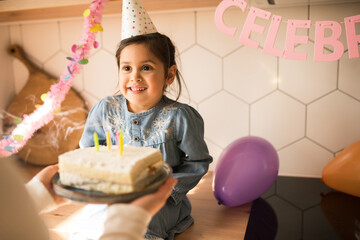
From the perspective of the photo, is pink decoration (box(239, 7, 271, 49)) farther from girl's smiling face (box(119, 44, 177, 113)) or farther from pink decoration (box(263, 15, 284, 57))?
girl's smiling face (box(119, 44, 177, 113))

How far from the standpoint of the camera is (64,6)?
108cm

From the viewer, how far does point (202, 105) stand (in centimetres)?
135

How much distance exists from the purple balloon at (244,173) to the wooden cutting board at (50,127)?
72 cm

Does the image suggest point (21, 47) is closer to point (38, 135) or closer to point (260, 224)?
point (38, 135)

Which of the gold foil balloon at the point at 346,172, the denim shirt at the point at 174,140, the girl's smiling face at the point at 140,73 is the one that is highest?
the girl's smiling face at the point at 140,73

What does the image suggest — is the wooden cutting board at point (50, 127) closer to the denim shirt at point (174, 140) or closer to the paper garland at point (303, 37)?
the denim shirt at point (174, 140)

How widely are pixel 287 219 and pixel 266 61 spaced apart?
1.92 ft

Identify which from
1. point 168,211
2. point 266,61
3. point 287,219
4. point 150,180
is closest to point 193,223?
point 168,211

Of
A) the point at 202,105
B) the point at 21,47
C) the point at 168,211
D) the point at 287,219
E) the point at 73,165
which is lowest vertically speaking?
the point at 287,219

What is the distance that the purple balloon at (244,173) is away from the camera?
998mm

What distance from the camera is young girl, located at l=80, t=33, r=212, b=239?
2.83ft

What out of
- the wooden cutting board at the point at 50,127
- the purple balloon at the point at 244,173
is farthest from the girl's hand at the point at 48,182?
the wooden cutting board at the point at 50,127

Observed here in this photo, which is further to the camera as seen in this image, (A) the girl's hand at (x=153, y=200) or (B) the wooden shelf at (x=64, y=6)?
(B) the wooden shelf at (x=64, y=6)

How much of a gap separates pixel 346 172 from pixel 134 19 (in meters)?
0.79
